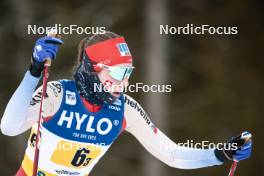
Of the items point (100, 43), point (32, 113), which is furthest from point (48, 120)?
point (100, 43)

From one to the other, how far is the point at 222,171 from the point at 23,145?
2.96 meters

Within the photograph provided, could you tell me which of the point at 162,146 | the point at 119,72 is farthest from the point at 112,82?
the point at 162,146

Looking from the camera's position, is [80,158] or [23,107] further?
[80,158]

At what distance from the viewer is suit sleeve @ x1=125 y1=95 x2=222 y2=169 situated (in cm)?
486

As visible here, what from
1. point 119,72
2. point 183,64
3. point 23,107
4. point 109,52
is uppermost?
point 109,52

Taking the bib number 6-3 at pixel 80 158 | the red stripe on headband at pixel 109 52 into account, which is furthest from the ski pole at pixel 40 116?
the red stripe on headband at pixel 109 52

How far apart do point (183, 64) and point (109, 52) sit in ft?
26.8

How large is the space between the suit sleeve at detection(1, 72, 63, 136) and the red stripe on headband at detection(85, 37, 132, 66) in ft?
1.20

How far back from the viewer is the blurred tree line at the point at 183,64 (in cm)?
1223

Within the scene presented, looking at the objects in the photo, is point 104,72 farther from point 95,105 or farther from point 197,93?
point 197,93

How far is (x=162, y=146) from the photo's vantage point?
16.2ft

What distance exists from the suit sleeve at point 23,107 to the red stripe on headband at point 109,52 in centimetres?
37

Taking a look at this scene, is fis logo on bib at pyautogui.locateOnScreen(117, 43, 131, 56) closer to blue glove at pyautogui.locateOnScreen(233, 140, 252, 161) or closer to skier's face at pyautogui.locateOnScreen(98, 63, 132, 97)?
skier's face at pyautogui.locateOnScreen(98, 63, 132, 97)

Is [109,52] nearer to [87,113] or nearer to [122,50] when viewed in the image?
[122,50]
